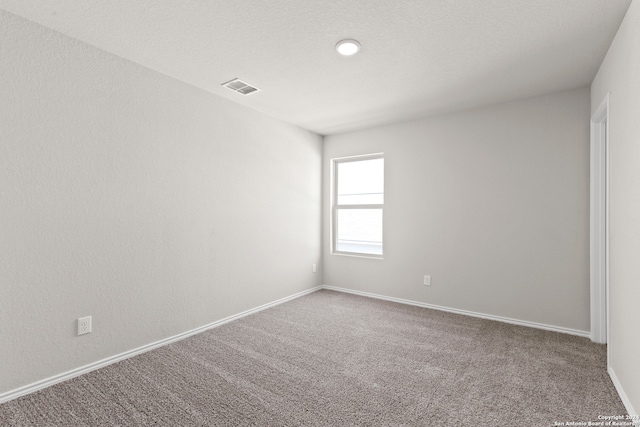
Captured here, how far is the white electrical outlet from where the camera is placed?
2.23m

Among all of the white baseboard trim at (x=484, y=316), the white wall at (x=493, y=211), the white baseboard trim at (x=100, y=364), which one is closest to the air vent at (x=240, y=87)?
the white wall at (x=493, y=211)

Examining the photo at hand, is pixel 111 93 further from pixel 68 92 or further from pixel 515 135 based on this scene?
pixel 515 135

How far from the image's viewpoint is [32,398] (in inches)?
76.0

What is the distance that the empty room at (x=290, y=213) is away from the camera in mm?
1896

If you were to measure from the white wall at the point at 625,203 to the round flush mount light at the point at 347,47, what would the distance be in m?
1.60

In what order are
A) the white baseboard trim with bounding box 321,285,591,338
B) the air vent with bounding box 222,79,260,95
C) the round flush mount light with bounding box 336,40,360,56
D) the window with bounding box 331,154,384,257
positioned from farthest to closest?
the window with bounding box 331,154,384,257 < the white baseboard trim with bounding box 321,285,591,338 < the air vent with bounding box 222,79,260,95 < the round flush mount light with bounding box 336,40,360,56

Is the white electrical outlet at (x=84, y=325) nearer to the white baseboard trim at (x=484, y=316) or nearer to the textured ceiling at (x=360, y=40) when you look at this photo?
the textured ceiling at (x=360, y=40)

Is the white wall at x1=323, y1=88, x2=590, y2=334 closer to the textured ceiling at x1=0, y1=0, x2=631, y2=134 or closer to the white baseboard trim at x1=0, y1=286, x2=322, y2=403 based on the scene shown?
the textured ceiling at x1=0, y1=0, x2=631, y2=134

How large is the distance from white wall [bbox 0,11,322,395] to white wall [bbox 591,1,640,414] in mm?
3201

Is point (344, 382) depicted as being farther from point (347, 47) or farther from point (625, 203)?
point (347, 47)

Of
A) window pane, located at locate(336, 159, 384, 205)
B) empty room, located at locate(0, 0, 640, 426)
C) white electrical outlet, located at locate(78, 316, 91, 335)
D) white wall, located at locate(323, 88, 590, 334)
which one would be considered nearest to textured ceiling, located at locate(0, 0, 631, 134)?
empty room, located at locate(0, 0, 640, 426)

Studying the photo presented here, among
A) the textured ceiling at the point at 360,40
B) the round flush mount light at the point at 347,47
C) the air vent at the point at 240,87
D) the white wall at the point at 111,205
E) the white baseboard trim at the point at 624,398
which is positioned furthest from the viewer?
the air vent at the point at 240,87

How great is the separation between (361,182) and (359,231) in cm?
73

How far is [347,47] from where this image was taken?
2268 millimetres
